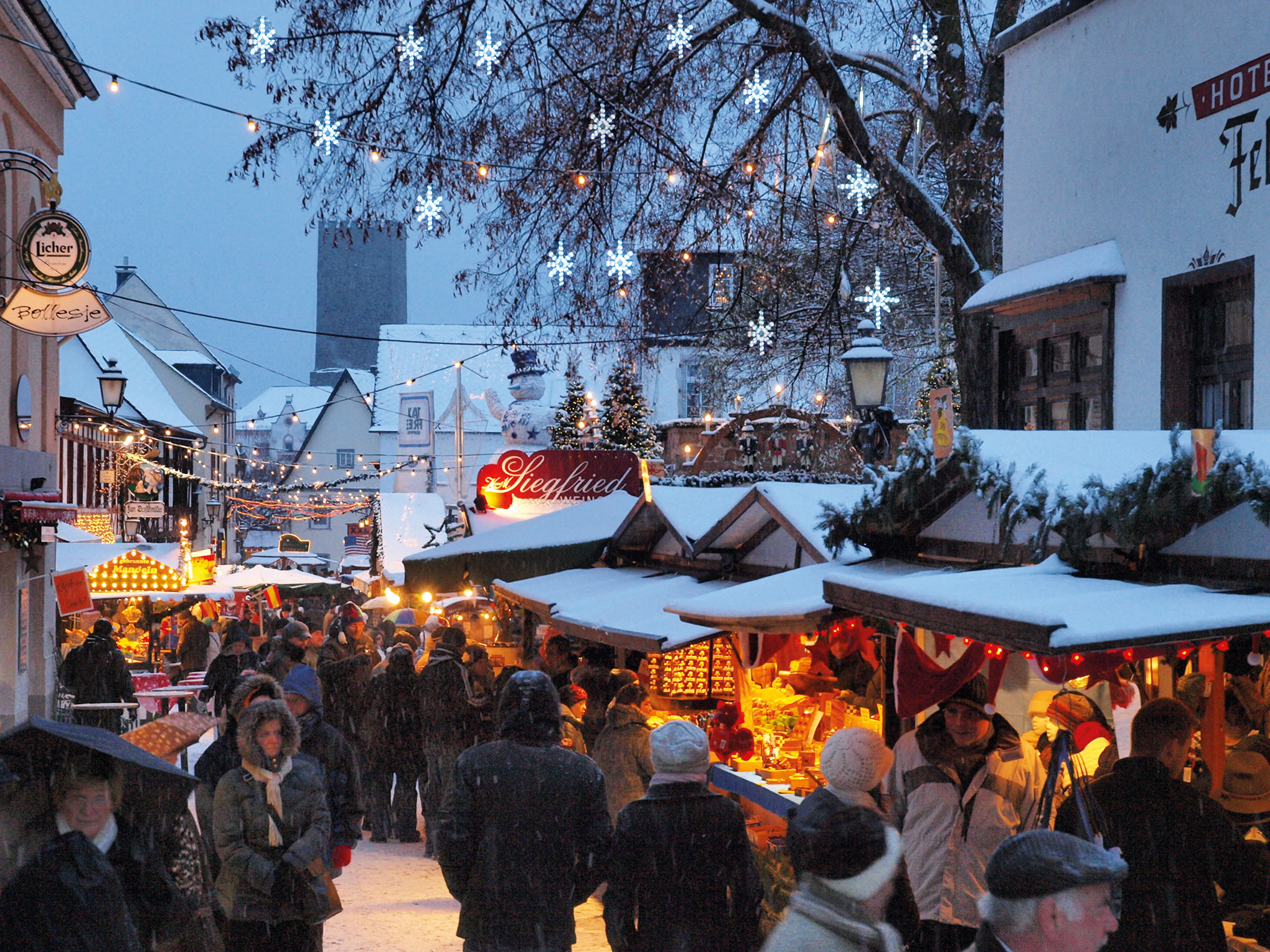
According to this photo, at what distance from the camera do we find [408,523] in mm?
29547

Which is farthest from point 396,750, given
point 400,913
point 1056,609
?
point 1056,609

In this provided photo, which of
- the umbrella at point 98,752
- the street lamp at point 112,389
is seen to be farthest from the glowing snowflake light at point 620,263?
the street lamp at point 112,389

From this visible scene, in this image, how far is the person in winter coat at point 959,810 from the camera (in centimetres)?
545

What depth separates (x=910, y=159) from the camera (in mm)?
20766

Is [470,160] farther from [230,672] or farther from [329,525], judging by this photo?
[329,525]

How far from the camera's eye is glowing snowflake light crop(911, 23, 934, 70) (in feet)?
43.2

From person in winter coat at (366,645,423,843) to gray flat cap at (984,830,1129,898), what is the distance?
887 cm

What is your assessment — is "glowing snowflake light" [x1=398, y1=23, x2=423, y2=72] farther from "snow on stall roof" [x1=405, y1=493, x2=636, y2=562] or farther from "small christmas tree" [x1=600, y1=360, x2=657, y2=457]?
"small christmas tree" [x1=600, y1=360, x2=657, y2=457]

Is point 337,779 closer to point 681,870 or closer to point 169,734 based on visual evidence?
point 169,734

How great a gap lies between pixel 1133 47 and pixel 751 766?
545 centimetres

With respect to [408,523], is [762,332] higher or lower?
higher

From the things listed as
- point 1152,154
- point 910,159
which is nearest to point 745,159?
point 1152,154

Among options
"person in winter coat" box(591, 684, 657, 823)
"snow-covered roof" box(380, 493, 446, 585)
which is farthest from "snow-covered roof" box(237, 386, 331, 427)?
"person in winter coat" box(591, 684, 657, 823)

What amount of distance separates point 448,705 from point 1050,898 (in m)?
8.34
